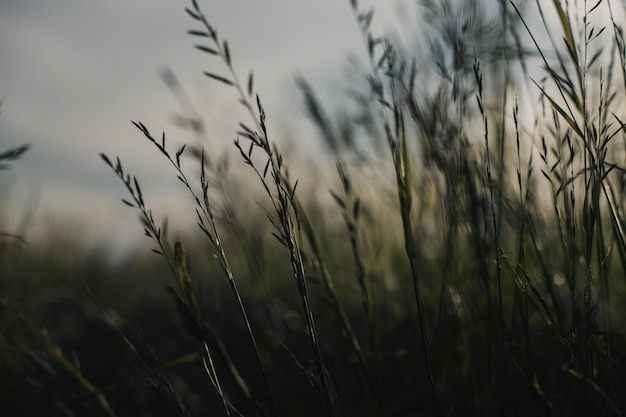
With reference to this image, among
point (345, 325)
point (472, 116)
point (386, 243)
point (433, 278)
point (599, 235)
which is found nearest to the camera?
point (599, 235)

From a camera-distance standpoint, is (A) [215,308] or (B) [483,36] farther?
(B) [483,36]

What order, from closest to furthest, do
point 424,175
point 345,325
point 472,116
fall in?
point 345,325 < point 424,175 < point 472,116

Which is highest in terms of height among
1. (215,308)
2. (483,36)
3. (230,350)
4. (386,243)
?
(483,36)

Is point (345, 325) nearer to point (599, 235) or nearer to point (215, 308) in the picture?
point (215, 308)

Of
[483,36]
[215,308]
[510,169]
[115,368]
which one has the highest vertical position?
[483,36]

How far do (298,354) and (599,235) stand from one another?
1190 millimetres

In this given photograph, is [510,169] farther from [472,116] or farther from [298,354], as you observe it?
[298,354]

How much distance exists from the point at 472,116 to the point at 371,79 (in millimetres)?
795

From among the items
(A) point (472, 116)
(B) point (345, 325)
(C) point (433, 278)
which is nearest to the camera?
(B) point (345, 325)

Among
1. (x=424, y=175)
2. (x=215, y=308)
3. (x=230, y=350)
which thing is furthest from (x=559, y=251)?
(x=230, y=350)

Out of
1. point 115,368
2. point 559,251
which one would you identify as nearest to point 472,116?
point 559,251

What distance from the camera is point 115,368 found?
231 centimetres

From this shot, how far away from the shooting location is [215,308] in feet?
3.65

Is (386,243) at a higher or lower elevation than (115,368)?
higher
